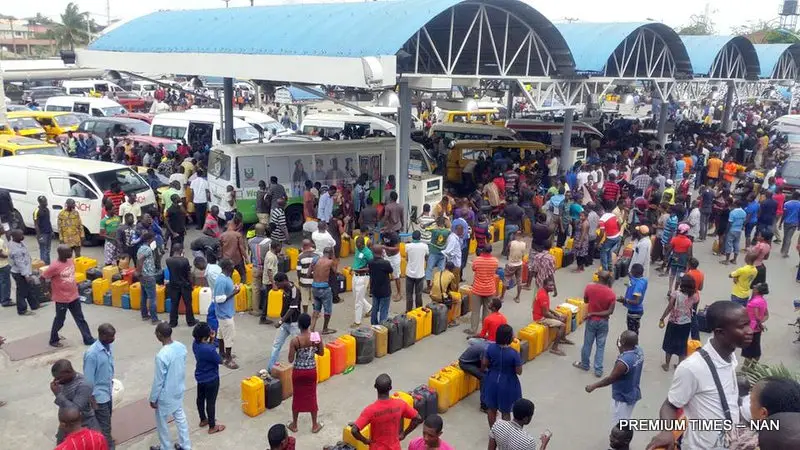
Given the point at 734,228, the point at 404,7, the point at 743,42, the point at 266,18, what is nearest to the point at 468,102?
the point at 404,7

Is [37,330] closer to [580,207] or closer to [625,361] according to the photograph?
[625,361]

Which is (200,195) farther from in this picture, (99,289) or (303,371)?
(303,371)

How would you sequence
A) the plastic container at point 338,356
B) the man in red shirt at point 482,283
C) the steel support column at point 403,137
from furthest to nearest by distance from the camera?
the steel support column at point 403,137, the man in red shirt at point 482,283, the plastic container at point 338,356

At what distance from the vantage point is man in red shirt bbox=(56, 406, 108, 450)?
461cm

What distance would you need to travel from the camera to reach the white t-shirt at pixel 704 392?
3.96m

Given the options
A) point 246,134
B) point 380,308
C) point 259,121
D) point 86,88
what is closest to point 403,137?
point 380,308

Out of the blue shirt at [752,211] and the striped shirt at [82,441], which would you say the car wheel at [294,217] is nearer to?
the blue shirt at [752,211]

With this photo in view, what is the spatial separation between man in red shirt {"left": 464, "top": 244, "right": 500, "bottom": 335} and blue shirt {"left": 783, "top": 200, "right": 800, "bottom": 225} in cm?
850

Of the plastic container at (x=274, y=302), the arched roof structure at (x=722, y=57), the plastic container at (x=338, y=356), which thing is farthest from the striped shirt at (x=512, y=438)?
the arched roof structure at (x=722, y=57)

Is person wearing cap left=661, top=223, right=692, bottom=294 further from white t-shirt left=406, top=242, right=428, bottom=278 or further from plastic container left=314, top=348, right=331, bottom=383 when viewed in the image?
plastic container left=314, top=348, right=331, bottom=383

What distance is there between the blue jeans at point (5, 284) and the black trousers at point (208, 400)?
542 cm

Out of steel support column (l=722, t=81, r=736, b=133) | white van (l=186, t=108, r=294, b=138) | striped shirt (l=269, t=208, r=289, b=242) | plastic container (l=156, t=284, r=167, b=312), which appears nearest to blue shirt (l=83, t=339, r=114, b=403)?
plastic container (l=156, t=284, r=167, b=312)

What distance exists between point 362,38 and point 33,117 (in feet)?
58.9

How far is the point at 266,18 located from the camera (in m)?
16.4
